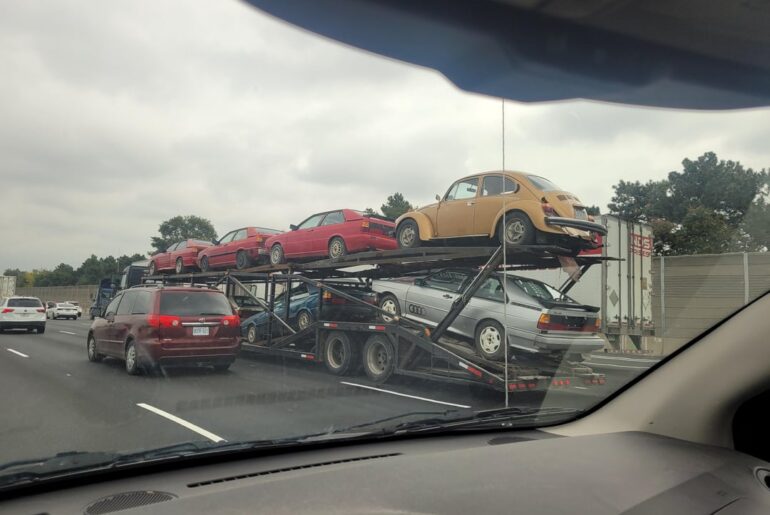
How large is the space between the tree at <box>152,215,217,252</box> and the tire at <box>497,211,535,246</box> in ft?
8.81

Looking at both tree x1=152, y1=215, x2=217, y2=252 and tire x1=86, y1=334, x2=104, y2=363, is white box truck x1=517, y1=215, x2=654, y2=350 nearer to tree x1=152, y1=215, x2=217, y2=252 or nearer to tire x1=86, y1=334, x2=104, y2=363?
tree x1=152, y1=215, x2=217, y2=252

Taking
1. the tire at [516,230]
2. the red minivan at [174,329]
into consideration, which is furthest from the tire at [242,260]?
the tire at [516,230]

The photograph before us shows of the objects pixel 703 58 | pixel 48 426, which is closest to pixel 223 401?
pixel 48 426

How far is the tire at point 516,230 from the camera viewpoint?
17.5 ft

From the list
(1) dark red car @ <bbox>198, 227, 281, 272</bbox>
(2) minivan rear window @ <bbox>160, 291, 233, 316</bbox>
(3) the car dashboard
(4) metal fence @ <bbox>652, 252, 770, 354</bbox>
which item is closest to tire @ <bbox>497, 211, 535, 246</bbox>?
(4) metal fence @ <bbox>652, 252, 770, 354</bbox>

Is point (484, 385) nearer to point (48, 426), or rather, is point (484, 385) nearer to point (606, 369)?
point (606, 369)

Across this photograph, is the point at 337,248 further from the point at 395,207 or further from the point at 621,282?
the point at 621,282

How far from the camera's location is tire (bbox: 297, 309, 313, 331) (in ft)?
26.8

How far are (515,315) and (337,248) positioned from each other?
7.87ft

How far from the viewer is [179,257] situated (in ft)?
25.9

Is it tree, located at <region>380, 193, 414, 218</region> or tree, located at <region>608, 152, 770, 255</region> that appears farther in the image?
tree, located at <region>380, 193, 414, 218</region>

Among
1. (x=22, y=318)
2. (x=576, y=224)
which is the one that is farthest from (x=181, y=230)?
(x=22, y=318)

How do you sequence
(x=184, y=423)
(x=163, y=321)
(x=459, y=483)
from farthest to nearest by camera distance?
(x=163, y=321) → (x=184, y=423) → (x=459, y=483)

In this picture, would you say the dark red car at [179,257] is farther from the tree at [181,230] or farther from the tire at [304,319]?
the tire at [304,319]
